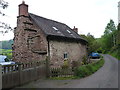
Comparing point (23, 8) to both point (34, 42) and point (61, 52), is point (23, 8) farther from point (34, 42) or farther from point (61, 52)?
point (61, 52)

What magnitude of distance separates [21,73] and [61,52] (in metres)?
8.94

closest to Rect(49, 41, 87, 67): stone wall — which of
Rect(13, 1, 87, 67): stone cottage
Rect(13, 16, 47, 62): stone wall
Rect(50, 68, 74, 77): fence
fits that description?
Rect(13, 1, 87, 67): stone cottage

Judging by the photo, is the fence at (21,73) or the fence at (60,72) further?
the fence at (60,72)

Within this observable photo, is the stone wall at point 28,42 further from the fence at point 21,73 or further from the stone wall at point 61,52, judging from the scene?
the fence at point 21,73

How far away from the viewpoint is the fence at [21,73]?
24.3 feet

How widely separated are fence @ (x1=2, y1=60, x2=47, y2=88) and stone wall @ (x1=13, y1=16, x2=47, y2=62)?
461 cm

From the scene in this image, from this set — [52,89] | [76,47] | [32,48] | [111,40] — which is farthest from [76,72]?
[111,40]

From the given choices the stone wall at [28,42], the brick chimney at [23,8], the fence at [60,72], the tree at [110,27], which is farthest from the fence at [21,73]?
the tree at [110,27]

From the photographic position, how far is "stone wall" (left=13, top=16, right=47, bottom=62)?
1542 cm

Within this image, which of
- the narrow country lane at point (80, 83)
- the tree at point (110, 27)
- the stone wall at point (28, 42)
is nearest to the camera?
the narrow country lane at point (80, 83)

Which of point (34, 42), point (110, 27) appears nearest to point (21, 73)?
point (34, 42)

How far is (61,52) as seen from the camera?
16766 mm

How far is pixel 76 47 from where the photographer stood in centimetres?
2041

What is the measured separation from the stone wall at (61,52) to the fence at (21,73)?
4379mm
